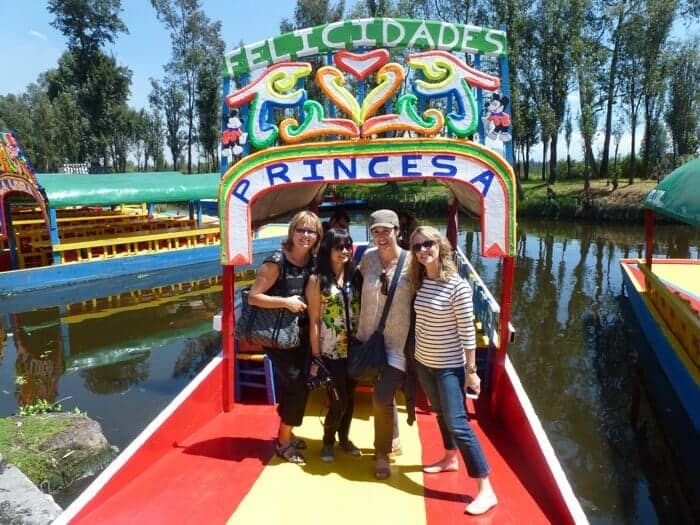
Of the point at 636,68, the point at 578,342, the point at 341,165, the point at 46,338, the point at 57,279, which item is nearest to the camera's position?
the point at 341,165

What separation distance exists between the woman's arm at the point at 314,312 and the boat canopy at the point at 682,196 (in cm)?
403

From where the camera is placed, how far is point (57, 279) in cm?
1272

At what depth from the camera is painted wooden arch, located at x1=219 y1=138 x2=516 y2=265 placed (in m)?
3.66

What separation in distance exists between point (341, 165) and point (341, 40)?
0.98 metres

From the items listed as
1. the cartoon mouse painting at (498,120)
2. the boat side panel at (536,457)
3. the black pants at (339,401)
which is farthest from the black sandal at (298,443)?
the cartoon mouse painting at (498,120)

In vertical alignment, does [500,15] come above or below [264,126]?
above

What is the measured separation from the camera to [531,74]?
27641mm

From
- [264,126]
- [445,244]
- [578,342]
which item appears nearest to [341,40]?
[264,126]

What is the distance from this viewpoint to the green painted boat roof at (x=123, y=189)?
1318 centimetres

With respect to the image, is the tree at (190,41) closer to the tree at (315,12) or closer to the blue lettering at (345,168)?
the tree at (315,12)

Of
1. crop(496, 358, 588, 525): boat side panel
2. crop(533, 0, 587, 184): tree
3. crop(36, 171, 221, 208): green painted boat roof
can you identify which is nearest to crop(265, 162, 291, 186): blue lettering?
crop(496, 358, 588, 525): boat side panel

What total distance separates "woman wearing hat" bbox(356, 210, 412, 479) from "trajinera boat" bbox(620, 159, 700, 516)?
3369mm

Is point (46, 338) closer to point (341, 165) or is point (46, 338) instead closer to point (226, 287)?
point (226, 287)

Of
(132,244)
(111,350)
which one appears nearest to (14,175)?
(132,244)
